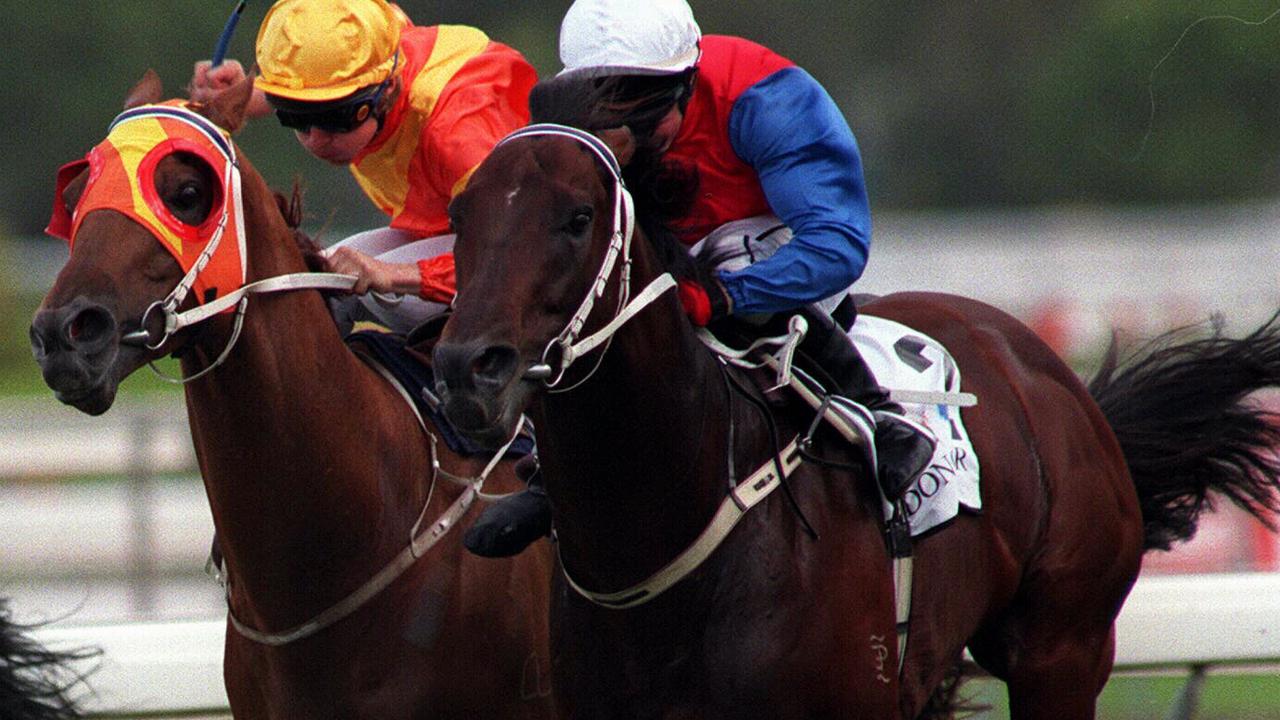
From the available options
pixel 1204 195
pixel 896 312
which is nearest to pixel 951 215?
pixel 1204 195

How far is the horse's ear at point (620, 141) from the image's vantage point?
11.0 feet

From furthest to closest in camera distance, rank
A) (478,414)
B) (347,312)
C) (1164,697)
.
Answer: (1164,697), (347,312), (478,414)

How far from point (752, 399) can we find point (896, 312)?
1006mm

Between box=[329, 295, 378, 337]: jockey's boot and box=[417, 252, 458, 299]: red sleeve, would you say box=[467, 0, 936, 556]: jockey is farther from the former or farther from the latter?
box=[329, 295, 378, 337]: jockey's boot

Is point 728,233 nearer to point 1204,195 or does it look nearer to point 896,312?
point 896,312

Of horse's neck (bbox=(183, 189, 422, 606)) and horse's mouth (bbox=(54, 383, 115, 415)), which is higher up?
horse's mouth (bbox=(54, 383, 115, 415))

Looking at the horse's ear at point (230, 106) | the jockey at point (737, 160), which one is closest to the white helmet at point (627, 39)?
the jockey at point (737, 160)

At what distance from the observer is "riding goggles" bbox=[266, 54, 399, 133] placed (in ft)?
13.1

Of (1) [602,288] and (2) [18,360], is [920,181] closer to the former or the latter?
(2) [18,360]

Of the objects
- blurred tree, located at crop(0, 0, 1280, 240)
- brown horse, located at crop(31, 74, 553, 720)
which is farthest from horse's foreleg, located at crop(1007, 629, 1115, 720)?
blurred tree, located at crop(0, 0, 1280, 240)

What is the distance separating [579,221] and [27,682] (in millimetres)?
2193

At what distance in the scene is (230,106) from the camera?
12.4 ft

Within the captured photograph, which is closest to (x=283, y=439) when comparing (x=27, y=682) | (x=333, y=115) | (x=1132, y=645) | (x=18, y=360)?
(x=333, y=115)

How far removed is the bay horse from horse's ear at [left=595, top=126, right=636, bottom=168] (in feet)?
0.37
